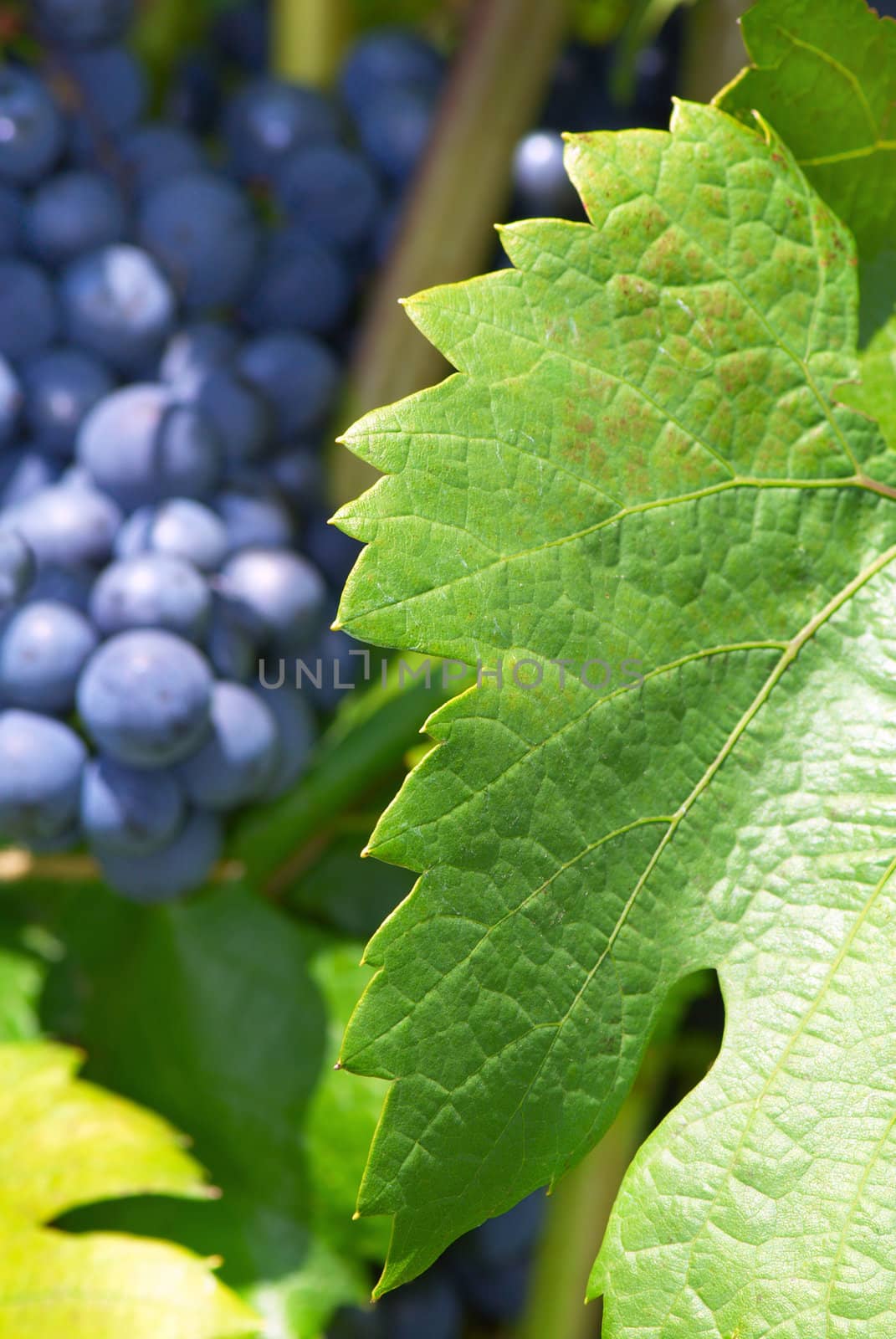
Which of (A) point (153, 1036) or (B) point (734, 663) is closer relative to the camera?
(B) point (734, 663)

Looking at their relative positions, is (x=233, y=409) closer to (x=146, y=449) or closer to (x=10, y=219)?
(x=146, y=449)

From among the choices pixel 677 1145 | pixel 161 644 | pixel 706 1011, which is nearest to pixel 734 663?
pixel 677 1145

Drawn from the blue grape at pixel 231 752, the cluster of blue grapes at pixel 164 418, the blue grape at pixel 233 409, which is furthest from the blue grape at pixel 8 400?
Result: the blue grape at pixel 231 752

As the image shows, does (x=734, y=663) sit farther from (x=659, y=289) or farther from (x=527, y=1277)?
(x=527, y=1277)

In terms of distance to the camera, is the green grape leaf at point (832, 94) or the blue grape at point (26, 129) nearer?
the green grape leaf at point (832, 94)

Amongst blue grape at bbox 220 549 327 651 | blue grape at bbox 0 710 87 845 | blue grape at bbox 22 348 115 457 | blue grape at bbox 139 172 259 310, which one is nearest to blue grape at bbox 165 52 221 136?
blue grape at bbox 139 172 259 310

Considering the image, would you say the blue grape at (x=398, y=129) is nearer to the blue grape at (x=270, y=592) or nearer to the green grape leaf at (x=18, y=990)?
the blue grape at (x=270, y=592)
